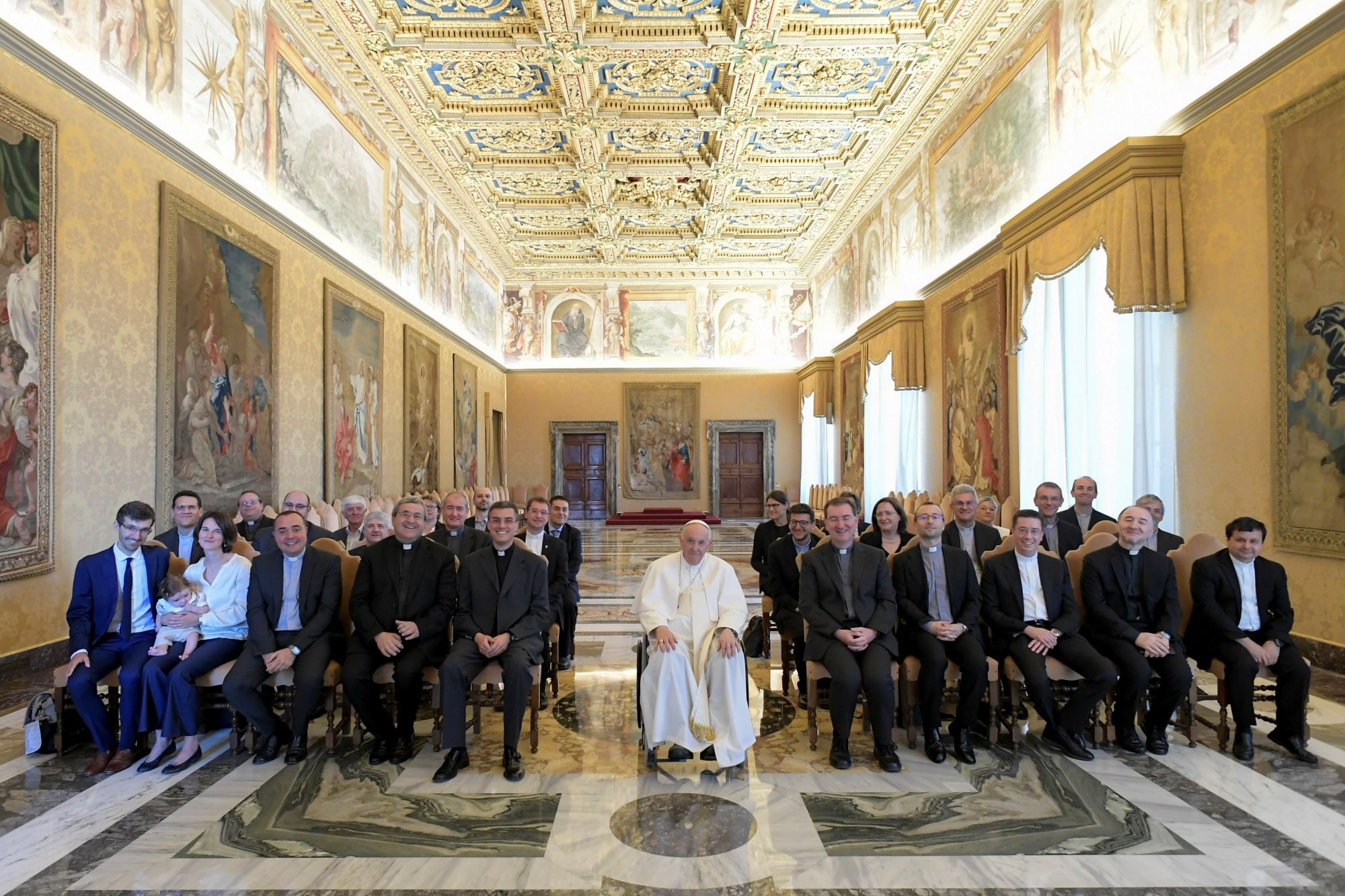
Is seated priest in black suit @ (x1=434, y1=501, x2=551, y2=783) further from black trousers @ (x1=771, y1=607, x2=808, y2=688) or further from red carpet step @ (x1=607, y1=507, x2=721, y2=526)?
red carpet step @ (x1=607, y1=507, x2=721, y2=526)

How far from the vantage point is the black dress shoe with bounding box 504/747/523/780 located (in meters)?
→ 3.98

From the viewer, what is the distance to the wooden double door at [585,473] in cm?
2255

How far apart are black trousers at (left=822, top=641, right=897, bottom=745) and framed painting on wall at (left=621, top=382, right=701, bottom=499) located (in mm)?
17993

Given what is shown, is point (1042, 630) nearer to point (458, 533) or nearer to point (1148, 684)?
point (1148, 684)

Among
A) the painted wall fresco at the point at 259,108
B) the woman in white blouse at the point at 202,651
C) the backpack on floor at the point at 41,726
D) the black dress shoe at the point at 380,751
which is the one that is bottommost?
the black dress shoe at the point at 380,751

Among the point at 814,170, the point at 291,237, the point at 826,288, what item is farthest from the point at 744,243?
the point at 291,237

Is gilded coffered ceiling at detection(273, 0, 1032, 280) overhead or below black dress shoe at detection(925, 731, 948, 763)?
overhead

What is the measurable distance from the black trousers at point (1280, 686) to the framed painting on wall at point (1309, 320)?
1.51 meters

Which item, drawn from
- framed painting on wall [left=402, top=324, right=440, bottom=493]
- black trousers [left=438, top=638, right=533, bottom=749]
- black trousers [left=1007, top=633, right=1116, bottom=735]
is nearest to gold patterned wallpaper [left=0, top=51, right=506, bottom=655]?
black trousers [left=438, top=638, right=533, bottom=749]

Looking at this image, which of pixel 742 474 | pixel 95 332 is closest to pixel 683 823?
pixel 95 332

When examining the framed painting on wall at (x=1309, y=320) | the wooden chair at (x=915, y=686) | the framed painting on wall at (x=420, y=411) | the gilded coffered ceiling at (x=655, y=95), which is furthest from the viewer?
the framed painting on wall at (x=420, y=411)

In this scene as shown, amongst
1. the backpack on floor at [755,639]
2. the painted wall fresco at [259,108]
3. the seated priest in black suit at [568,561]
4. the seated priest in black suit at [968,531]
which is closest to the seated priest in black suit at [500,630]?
the seated priest in black suit at [568,561]

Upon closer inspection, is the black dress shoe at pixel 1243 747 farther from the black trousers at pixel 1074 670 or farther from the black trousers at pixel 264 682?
the black trousers at pixel 264 682

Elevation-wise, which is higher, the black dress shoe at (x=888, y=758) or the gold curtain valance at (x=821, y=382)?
the gold curtain valance at (x=821, y=382)
